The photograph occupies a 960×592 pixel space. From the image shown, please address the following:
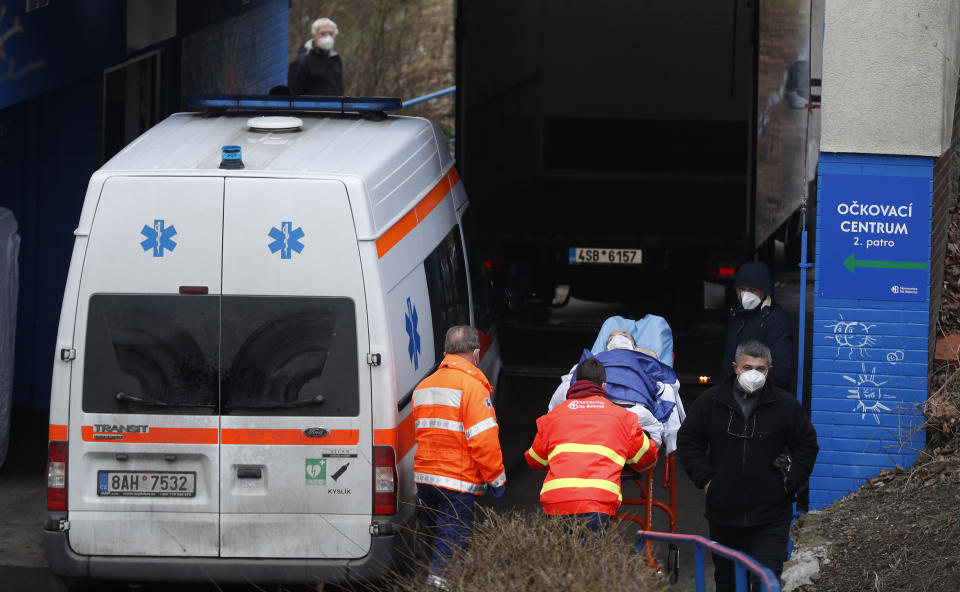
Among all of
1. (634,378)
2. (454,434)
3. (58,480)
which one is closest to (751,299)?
(634,378)

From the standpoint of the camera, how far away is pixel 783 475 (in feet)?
23.5

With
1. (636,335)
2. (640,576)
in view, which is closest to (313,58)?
(636,335)

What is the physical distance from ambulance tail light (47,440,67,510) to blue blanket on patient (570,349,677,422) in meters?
2.87

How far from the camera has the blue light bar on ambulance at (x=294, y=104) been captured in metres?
8.73

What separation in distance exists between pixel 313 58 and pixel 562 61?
2.50 meters

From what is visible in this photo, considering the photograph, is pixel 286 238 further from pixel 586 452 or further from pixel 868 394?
Result: pixel 868 394

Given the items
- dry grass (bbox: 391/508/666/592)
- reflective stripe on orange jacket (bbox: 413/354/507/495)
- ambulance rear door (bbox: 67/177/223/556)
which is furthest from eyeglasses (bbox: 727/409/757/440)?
ambulance rear door (bbox: 67/177/223/556)

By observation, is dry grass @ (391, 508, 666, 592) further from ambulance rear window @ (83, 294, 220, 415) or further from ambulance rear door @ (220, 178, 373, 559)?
ambulance rear window @ (83, 294, 220, 415)

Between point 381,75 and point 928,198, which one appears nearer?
point 928,198

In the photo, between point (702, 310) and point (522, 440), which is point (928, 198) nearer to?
point (522, 440)

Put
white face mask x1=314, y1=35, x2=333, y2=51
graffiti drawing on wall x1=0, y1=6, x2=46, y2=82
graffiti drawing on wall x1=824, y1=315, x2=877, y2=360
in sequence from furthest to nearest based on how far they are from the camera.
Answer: white face mask x1=314, y1=35, x2=333, y2=51, graffiti drawing on wall x1=0, y1=6, x2=46, y2=82, graffiti drawing on wall x1=824, y1=315, x2=877, y2=360

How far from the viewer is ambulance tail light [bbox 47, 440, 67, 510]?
7281mm

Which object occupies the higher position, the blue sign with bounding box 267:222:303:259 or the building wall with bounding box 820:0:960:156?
the building wall with bounding box 820:0:960:156

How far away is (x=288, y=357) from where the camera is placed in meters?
7.29
